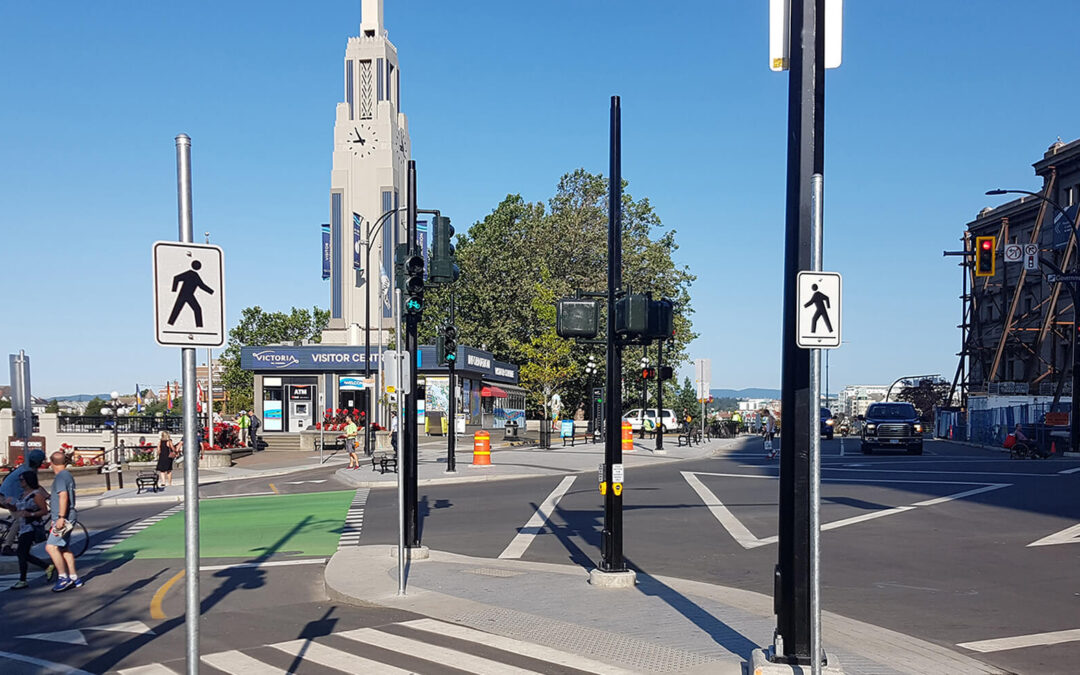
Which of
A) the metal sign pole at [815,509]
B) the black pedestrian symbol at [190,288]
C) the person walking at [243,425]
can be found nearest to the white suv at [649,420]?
the person walking at [243,425]

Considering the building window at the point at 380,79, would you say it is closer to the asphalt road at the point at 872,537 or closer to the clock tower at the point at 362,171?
the clock tower at the point at 362,171

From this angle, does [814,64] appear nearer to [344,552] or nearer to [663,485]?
[344,552]

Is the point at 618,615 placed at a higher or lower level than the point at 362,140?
lower

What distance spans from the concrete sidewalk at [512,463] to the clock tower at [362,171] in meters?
27.8

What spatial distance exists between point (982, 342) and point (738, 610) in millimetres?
74077

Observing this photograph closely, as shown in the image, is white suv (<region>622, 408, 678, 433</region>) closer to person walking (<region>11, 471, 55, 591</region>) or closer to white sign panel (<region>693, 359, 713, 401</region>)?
white sign panel (<region>693, 359, 713, 401</region>)

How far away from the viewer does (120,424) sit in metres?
47.7

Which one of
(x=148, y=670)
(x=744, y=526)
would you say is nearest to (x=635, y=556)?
(x=744, y=526)

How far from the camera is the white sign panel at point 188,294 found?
496 cm

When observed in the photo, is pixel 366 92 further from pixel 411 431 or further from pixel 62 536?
pixel 62 536

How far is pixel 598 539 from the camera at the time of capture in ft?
51.0

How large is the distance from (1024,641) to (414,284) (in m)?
8.11

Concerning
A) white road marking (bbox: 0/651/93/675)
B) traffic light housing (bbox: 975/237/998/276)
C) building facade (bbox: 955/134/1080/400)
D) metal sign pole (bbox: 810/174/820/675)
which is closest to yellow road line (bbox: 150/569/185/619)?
white road marking (bbox: 0/651/93/675)

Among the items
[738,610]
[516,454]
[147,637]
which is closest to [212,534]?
[147,637]
